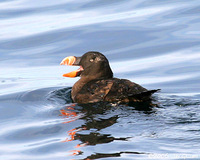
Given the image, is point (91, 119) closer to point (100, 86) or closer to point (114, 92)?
point (114, 92)

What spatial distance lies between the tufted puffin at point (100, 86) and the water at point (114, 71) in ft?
0.50

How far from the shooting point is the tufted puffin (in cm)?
765

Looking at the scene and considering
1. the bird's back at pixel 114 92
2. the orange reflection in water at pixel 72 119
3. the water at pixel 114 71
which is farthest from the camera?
the bird's back at pixel 114 92

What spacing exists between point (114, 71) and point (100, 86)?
8.93 feet

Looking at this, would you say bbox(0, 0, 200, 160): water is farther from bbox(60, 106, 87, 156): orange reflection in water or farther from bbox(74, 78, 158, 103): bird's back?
bbox(74, 78, 158, 103): bird's back

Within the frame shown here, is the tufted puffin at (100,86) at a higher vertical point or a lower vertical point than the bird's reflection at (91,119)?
higher

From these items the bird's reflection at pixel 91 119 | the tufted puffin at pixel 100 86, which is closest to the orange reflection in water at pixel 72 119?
the bird's reflection at pixel 91 119

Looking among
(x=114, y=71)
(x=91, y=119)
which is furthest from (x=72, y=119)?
(x=114, y=71)

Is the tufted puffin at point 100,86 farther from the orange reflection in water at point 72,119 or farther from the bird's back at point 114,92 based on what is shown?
the orange reflection in water at point 72,119

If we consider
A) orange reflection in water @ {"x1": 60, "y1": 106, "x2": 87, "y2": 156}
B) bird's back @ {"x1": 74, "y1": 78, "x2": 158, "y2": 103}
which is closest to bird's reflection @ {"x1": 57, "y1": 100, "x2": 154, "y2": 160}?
orange reflection in water @ {"x1": 60, "y1": 106, "x2": 87, "y2": 156}

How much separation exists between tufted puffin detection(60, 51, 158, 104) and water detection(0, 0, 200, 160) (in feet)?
0.50

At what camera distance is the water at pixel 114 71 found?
615 cm

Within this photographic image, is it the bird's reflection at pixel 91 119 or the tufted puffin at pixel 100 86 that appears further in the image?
the tufted puffin at pixel 100 86

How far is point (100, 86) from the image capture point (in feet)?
25.8
